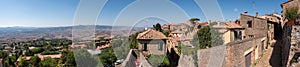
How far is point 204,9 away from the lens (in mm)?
4141

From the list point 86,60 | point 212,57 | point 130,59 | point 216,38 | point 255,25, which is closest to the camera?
point 86,60

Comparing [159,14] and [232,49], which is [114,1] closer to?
[159,14]

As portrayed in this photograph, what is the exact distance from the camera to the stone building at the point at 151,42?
620 centimetres

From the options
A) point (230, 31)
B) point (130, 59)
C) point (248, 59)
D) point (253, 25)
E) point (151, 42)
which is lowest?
point (248, 59)

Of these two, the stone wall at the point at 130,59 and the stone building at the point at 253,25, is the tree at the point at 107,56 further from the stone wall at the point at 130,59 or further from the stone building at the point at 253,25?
the stone building at the point at 253,25

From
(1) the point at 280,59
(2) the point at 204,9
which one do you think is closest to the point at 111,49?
(2) the point at 204,9

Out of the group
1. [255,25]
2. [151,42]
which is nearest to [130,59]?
[151,42]

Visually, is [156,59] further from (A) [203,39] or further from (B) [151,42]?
(A) [203,39]

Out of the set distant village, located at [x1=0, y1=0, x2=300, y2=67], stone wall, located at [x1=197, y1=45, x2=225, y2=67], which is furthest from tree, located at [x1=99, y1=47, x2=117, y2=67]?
stone wall, located at [x1=197, y1=45, x2=225, y2=67]

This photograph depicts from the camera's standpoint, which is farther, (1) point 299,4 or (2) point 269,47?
(1) point 299,4

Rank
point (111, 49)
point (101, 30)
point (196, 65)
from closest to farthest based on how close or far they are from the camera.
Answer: point (101, 30)
point (111, 49)
point (196, 65)

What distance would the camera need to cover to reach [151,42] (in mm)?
6680

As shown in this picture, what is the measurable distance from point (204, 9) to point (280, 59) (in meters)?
4.69

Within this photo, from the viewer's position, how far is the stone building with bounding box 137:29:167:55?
6199mm
